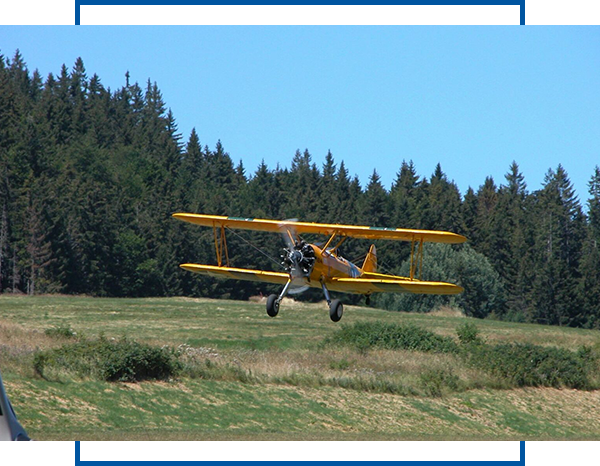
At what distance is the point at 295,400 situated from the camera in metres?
38.4

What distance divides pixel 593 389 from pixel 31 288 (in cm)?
6657

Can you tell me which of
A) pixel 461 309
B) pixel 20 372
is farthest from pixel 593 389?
pixel 461 309

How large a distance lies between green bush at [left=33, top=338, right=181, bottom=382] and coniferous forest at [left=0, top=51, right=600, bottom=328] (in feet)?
138

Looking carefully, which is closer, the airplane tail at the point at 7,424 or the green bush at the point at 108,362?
the airplane tail at the point at 7,424

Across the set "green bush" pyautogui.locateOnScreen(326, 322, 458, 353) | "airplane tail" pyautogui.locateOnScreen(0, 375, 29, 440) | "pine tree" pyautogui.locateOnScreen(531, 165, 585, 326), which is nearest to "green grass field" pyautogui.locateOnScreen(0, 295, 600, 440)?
"green bush" pyautogui.locateOnScreen(326, 322, 458, 353)

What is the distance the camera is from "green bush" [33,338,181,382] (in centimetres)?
3734

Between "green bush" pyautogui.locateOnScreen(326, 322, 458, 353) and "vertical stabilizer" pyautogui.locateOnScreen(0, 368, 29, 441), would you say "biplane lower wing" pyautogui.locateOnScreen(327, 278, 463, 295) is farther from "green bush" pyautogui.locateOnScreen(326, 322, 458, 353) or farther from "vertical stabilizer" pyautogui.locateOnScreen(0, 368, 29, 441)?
"green bush" pyautogui.locateOnScreen(326, 322, 458, 353)

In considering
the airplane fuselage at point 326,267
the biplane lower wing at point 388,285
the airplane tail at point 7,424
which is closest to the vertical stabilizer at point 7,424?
the airplane tail at point 7,424

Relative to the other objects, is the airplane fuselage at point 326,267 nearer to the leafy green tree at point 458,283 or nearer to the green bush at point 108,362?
the green bush at point 108,362

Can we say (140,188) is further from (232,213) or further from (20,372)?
(20,372)

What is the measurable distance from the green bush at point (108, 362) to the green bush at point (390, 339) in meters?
14.9

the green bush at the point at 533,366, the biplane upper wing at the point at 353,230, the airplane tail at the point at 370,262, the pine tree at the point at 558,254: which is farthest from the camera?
the pine tree at the point at 558,254

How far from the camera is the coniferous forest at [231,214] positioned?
99.2 meters

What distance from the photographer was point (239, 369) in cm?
4141
